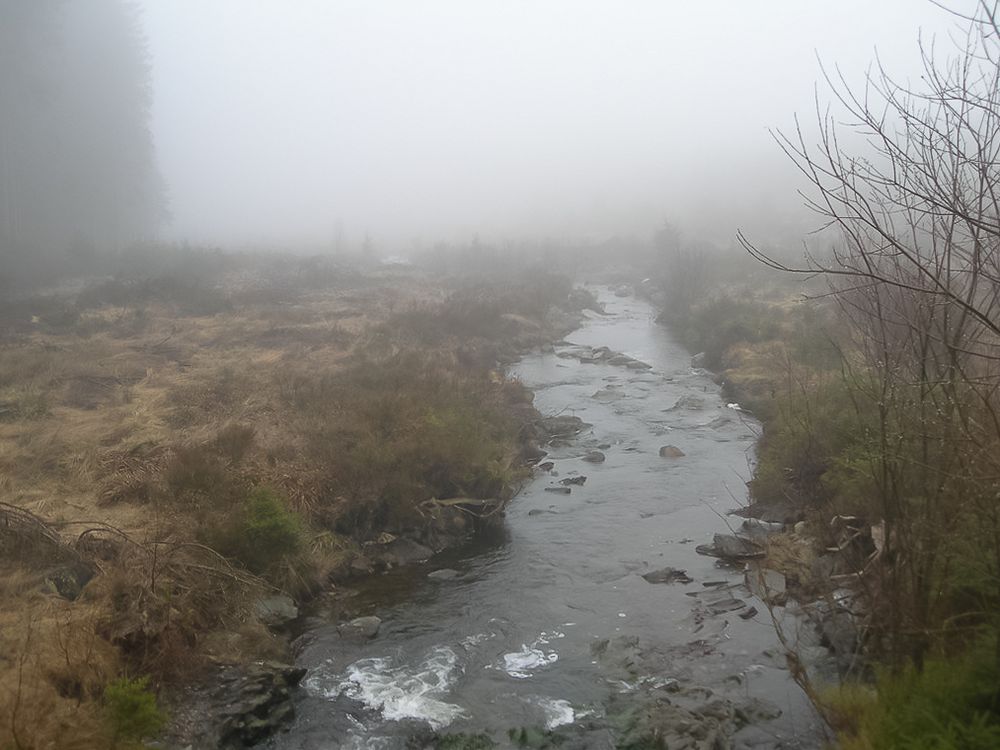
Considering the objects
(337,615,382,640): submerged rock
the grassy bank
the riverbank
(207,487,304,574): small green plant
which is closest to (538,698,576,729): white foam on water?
the grassy bank

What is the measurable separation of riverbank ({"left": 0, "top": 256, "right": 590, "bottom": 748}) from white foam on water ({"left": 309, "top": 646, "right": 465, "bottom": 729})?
876 mm

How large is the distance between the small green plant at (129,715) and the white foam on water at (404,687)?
7.78 feet

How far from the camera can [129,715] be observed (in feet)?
21.3

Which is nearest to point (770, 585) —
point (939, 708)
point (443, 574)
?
point (443, 574)

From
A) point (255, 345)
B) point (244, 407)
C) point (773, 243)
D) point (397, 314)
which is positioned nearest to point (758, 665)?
point (244, 407)

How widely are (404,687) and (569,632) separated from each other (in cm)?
243

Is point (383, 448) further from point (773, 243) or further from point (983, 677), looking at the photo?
point (773, 243)

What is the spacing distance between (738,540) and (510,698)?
Answer: 5.50 meters

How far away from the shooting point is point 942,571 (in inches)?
228

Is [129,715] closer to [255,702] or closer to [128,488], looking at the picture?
[255,702]

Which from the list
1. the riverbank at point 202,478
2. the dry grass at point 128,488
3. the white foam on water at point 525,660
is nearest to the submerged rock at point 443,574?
the riverbank at point 202,478

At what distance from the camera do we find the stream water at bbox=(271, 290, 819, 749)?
8.12 metres

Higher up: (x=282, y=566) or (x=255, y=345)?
(x=255, y=345)

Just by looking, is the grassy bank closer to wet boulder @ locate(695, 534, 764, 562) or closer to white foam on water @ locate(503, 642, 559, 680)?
wet boulder @ locate(695, 534, 764, 562)
